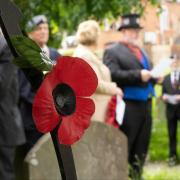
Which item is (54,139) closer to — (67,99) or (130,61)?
(67,99)

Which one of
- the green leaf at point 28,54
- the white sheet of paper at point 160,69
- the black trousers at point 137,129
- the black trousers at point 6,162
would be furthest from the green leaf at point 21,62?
the black trousers at point 137,129

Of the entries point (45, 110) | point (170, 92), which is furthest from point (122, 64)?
point (45, 110)

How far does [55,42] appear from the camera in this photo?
→ 29.4 ft

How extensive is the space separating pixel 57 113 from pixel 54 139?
0.25ft

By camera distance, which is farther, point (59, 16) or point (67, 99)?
point (59, 16)

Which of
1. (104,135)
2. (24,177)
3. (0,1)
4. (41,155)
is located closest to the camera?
(0,1)

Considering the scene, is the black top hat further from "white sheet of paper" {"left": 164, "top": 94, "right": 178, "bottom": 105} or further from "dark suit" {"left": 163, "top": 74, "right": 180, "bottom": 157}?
"dark suit" {"left": 163, "top": 74, "right": 180, "bottom": 157}

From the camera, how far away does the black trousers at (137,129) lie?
5781 mm

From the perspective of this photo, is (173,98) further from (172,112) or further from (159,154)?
(159,154)

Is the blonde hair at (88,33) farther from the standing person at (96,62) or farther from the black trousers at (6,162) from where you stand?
the black trousers at (6,162)

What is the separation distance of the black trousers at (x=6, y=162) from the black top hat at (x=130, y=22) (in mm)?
2133

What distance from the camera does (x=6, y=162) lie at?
428cm

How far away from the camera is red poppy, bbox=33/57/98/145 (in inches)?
53.8

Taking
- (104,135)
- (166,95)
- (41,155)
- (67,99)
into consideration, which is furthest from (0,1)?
(166,95)
